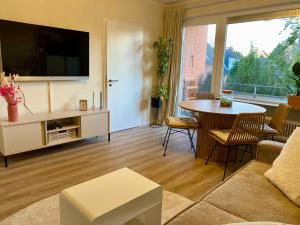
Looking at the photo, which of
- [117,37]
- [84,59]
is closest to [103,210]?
[84,59]

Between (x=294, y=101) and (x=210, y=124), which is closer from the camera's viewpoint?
(x=210, y=124)

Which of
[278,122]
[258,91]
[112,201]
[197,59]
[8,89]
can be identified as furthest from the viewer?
[197,59]

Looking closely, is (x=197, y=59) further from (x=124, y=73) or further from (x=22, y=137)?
(x=22, y=137)

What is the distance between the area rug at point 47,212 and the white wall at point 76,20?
5.28ft

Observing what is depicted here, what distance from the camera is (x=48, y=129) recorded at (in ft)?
10.5

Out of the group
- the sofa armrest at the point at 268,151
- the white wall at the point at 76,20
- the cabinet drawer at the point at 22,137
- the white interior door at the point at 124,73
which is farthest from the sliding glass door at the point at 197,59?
the cabinet drawer at the point at 22,137

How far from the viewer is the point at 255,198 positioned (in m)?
1.46

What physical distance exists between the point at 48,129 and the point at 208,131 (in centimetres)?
221

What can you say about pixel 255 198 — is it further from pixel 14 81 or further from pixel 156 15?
pixel 156 15

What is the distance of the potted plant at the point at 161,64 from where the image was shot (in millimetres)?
4723

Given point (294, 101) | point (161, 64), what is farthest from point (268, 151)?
point (161, 64)

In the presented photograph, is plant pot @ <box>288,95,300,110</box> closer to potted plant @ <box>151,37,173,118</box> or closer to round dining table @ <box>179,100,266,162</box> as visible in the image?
round dining table @ <box>179,100,266,162</box>

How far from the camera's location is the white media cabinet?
278cm

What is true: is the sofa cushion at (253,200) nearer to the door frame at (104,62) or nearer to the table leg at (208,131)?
the table leg at (208,131)
